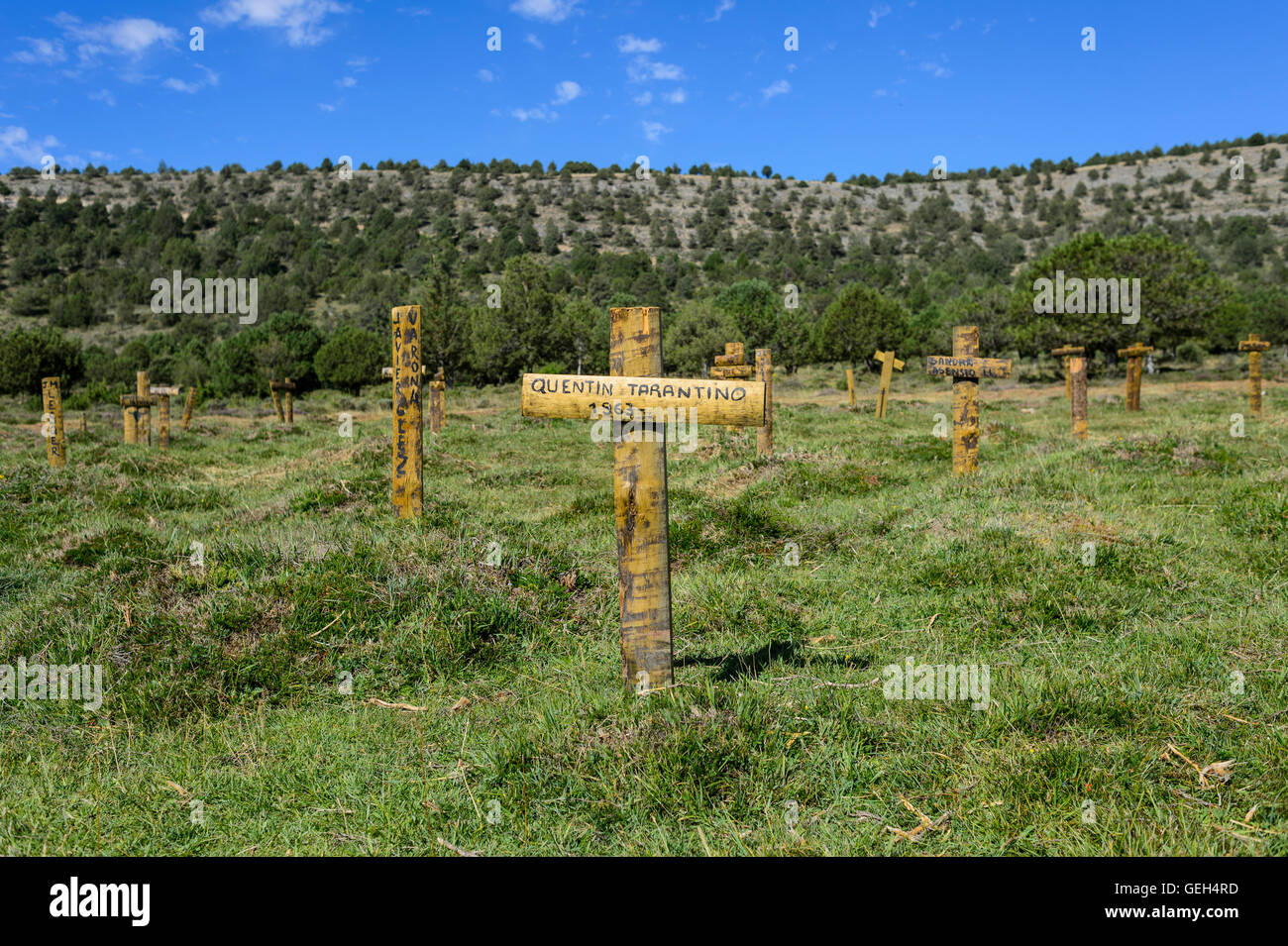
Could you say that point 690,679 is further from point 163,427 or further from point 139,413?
point 139,413

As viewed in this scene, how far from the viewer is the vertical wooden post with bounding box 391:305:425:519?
8492 millimetres

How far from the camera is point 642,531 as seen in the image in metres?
4.07

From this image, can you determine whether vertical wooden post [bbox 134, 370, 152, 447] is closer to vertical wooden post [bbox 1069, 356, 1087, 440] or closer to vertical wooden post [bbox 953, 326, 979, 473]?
vertical wooden post [bbox 953, 326, 979, 473]

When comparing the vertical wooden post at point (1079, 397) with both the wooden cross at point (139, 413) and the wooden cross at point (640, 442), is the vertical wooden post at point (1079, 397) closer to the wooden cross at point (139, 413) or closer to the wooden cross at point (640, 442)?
the wooden cross at point (640, 442)

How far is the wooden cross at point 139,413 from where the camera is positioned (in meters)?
19.6

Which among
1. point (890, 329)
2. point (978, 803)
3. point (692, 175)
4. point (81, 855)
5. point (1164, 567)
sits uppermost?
point (692, 175)

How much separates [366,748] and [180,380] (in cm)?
5717

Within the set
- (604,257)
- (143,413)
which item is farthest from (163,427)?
(604,257)

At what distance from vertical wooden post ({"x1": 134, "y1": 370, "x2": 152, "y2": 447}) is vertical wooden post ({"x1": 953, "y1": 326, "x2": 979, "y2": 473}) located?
65.3 feet

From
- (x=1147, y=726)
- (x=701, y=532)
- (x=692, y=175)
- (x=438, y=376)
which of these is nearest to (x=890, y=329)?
(x=438, y=376)

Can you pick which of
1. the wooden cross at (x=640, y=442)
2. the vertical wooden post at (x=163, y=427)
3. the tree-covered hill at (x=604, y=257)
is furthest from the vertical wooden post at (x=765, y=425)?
the tree-covered hill at (x=604, y=257)

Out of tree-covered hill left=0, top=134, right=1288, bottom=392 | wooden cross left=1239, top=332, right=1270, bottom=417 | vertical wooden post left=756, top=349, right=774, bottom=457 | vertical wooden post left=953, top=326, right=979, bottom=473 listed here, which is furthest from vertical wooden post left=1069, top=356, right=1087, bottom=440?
tree-covered hill left=0, top=134, right=1288, bottom=392

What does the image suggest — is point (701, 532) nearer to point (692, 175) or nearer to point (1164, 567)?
point (1164, 567)
